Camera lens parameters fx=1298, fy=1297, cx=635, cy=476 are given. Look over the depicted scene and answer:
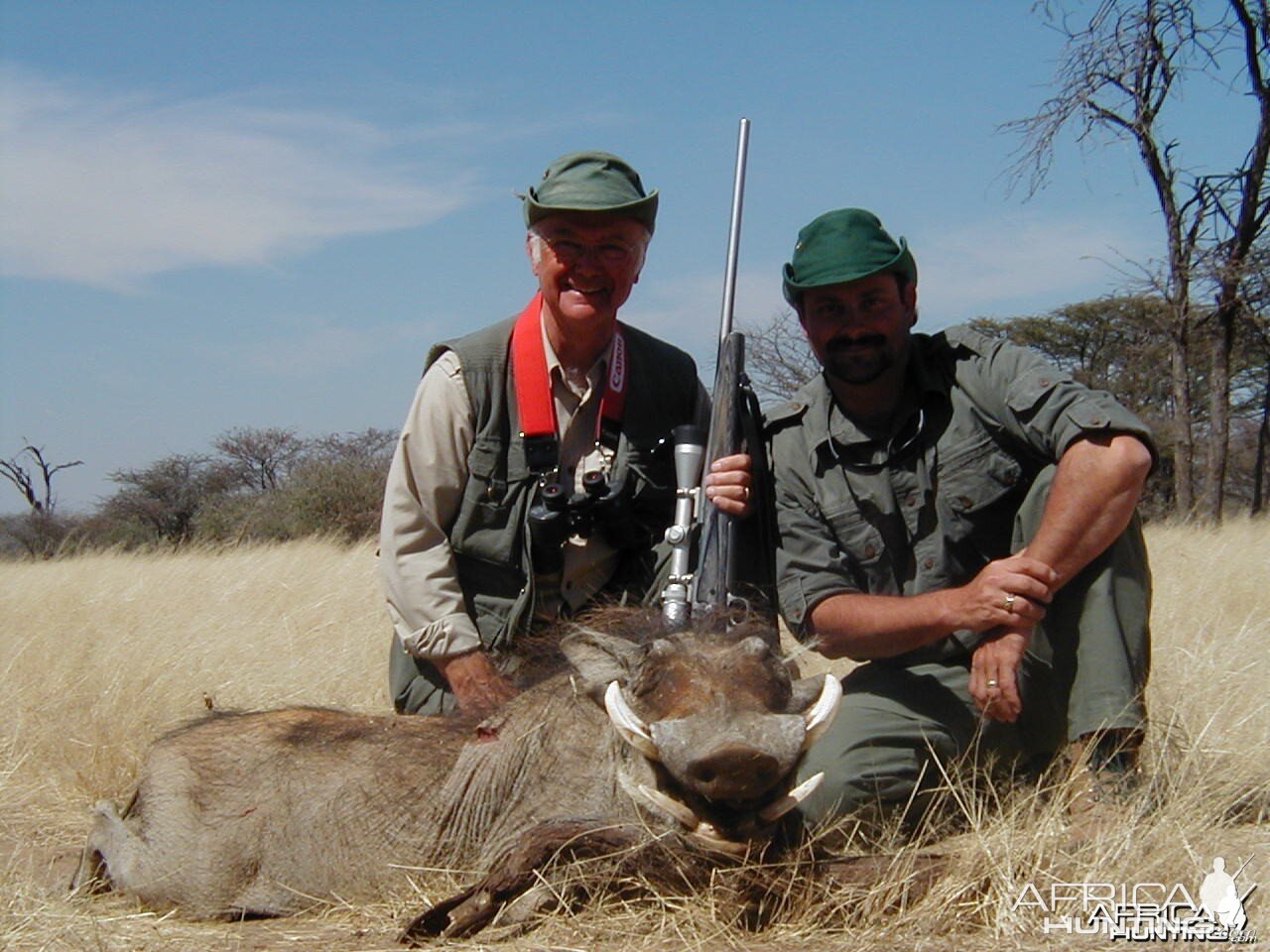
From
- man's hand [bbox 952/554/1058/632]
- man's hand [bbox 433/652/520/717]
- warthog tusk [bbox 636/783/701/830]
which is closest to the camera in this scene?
warthog tusk [bbox 636/783/701/830]

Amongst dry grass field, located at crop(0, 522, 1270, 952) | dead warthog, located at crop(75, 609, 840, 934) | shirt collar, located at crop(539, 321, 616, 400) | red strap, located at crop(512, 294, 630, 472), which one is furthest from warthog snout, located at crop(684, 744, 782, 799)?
shirt collar, located at crop(539, 321, 616, 400)

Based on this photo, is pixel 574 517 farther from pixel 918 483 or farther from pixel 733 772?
pixel 733 772

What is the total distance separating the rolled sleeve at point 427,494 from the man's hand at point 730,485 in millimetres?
855

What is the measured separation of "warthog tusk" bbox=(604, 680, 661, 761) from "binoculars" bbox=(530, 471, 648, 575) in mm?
1374

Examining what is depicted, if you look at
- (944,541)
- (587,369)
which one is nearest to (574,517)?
(587,369)

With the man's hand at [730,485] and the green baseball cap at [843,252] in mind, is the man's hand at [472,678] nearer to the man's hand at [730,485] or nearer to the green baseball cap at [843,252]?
the man's hand at [730,485]

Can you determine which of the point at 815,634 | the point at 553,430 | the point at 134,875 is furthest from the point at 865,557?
the point at 134,875

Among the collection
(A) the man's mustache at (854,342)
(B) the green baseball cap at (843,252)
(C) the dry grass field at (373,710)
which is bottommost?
(C) the dry grass field at (373,710)

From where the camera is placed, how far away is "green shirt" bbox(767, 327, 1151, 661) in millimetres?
3738

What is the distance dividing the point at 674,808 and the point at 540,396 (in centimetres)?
184

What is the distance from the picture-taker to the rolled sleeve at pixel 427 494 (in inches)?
156

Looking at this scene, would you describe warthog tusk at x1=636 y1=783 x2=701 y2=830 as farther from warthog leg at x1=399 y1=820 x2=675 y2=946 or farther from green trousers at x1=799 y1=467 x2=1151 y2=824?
green trousers at x1=799 y1=467 x2=1151 y2=824

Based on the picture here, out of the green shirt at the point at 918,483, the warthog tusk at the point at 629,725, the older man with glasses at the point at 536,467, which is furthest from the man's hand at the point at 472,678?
the warthog tusk at the point at 629,725

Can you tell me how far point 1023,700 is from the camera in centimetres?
362
